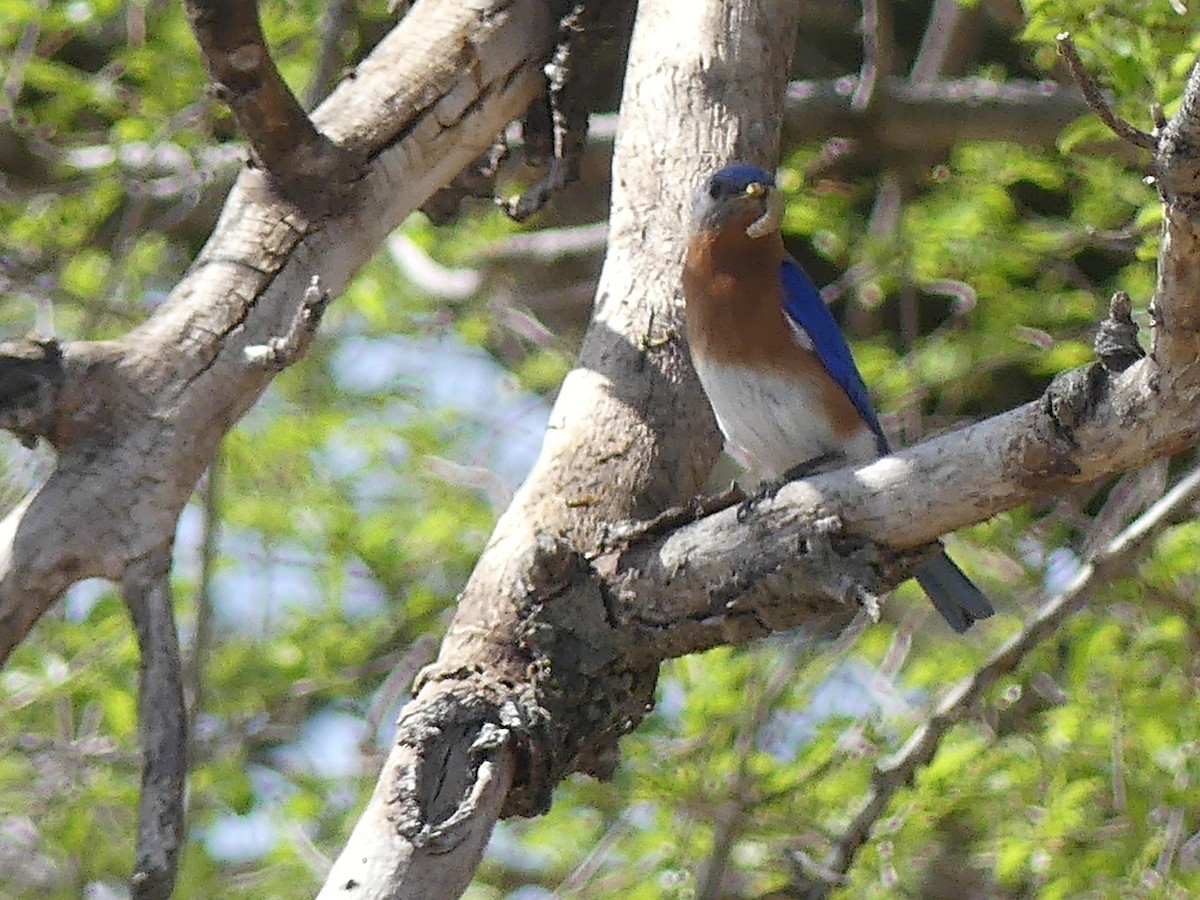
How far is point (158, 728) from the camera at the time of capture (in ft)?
10.5

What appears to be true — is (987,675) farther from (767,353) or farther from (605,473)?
(605,473)

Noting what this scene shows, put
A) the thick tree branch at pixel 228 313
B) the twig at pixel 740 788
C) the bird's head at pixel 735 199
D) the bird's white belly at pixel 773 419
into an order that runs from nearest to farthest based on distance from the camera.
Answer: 1. the thick tree branch at pixel 228 313
2. the bird's white belly at pixel 773 419
3. the bird's head at pixel 735 199
4. the twig at pixel 740 788

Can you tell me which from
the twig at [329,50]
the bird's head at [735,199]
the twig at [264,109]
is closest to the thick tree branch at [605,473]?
the bird's head at [735,199]

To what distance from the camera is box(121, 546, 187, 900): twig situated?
298 centimetres

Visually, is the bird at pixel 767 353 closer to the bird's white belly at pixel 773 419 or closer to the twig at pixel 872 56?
the bird's white belly at pixel 773 419

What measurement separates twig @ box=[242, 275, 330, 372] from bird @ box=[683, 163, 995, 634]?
1.03 metres

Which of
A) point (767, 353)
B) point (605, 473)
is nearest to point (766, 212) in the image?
point (767, 353)

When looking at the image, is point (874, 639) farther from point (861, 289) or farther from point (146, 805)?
point (146, 805)

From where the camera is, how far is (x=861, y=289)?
743 centimetres

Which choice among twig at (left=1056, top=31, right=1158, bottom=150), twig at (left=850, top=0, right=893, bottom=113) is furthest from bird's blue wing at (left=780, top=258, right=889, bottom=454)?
twig at (left=1056, top=31, right=1158, bottom=150)

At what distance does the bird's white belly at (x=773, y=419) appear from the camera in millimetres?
3928

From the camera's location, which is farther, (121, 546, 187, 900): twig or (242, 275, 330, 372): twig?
(242, 275, 330, 372): twig

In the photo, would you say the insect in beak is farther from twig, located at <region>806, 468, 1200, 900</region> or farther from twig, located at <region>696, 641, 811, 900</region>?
twig, located at <region>696, 641, 811, 900</region>

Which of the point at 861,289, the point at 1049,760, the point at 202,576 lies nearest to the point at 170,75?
the point at 202,576
